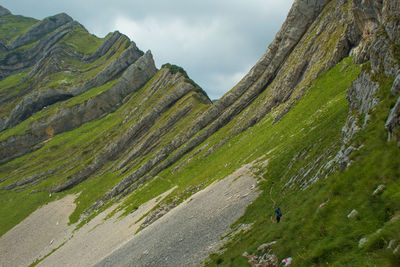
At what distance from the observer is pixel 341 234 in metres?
11.0

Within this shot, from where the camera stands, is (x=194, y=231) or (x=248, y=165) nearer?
(x=194, y=231)

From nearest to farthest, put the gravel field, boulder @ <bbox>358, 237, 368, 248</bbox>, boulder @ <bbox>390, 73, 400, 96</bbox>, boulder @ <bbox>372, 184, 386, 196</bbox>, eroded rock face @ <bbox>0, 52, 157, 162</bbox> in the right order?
boulder @ <bbox>358, 237, 368, 248</bbox> < boulder @ <bbox>372, 184, 386, 196</bbox> < boulder @ <bbox>390, 73, 400, 96</bbox> < the gravel field < eroded rock face @ <bbox>0, 52, 157, 162</bbox>

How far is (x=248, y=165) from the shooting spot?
39562mm

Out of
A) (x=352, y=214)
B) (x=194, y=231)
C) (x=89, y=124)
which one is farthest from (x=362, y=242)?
(x=89, y=124)

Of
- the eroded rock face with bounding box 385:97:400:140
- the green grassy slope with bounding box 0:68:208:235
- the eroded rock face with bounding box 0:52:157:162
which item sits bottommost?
the eroded rock face with bounding box 385:97:400:140

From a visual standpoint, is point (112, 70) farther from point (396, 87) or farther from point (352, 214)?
point (352, 214)

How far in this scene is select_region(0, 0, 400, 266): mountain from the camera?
42.3ft

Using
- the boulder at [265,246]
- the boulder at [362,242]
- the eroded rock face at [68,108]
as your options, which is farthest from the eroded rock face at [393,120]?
the eroded rock face at [68,108]

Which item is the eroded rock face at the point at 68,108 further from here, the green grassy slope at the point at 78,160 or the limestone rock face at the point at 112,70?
the limestone rock face at the point at 112,70

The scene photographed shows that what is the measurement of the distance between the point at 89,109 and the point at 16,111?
199ft

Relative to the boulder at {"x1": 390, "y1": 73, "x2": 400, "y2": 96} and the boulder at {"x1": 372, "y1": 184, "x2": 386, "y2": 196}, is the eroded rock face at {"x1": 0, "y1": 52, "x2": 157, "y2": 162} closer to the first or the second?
the boulder at {"x1": 390, "y1": 73, "x2": 400, "y2": 96}

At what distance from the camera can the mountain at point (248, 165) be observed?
508 inches

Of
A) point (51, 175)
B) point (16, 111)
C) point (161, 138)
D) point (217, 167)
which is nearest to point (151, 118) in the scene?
point (161, 138)

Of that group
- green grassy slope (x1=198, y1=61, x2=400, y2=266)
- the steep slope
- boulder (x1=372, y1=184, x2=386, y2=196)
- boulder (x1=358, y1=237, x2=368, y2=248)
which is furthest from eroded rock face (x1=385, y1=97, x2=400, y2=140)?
the steep slope
